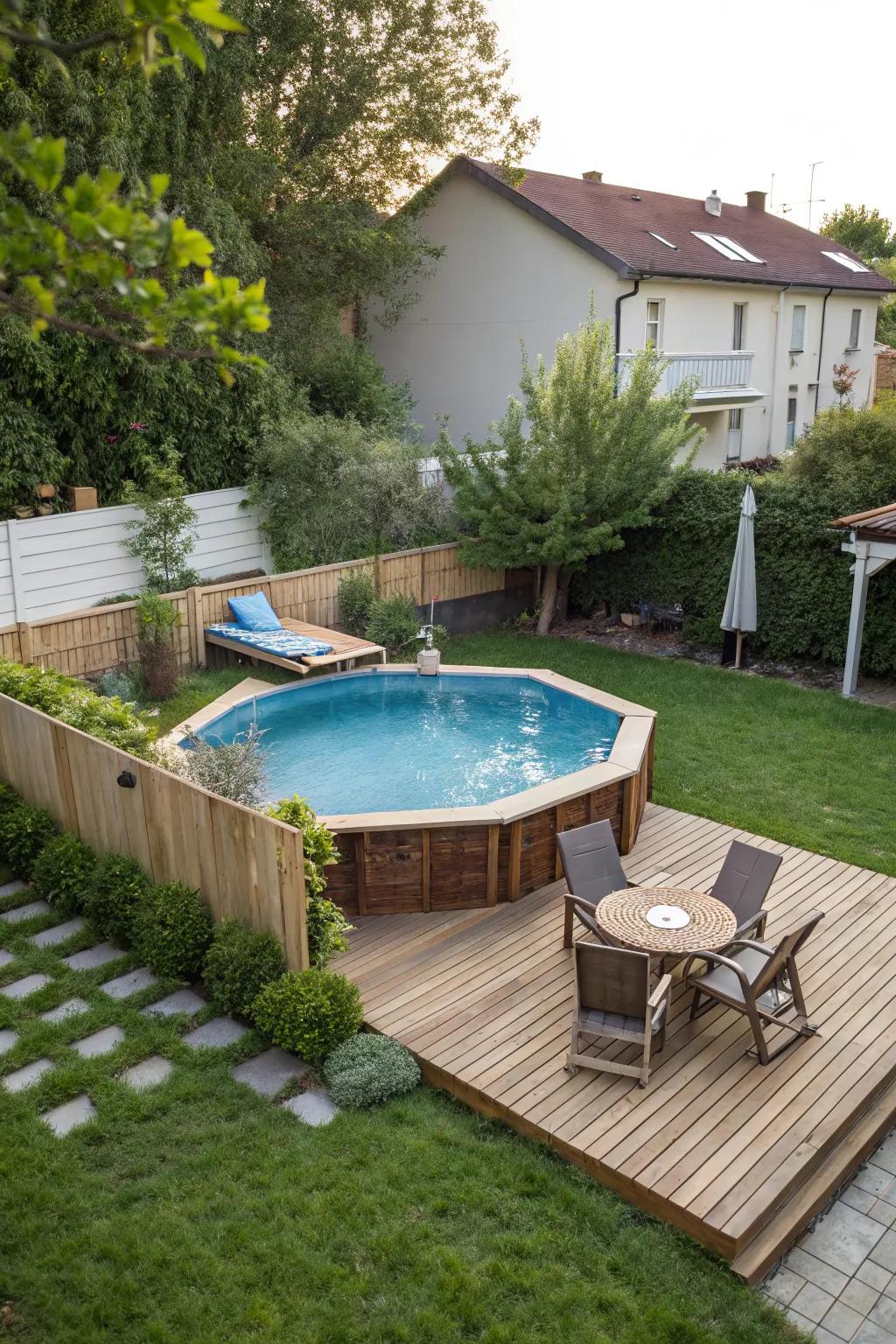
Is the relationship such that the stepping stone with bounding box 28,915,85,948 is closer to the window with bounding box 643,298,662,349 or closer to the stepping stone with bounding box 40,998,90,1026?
the stepping stone with bounding box 40,998,90,1026

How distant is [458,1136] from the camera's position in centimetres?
583

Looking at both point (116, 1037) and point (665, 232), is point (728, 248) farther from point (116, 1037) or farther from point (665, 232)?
point (116, 1037)

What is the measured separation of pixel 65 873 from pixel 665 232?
22265mm

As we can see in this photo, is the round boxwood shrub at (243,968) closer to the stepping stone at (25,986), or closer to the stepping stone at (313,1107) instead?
the stepping stone at (313,1107)

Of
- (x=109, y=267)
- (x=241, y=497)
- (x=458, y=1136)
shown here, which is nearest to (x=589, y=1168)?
(x=458, y=1136)

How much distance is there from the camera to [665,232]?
24.8 m

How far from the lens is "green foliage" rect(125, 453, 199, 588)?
14.4 meters

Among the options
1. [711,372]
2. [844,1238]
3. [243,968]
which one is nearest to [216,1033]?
[243,968]

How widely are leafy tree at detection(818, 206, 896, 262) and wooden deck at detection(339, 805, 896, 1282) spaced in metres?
59.2

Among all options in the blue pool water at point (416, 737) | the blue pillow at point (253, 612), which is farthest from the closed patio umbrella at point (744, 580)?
the blue pillow at point (253, 612)

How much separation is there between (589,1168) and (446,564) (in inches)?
466

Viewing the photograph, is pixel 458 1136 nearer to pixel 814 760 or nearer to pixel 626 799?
pixel 626 799

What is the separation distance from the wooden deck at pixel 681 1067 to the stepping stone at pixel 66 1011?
1.81 metres

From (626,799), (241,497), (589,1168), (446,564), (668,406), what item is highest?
(668,406)
